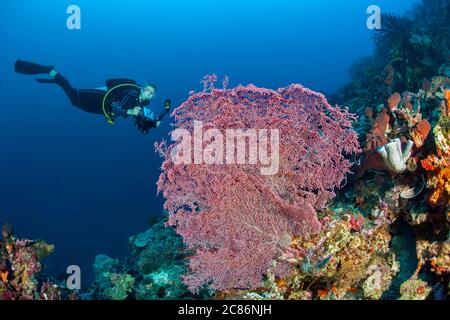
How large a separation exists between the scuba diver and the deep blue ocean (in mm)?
13934

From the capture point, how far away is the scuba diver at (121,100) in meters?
6.86

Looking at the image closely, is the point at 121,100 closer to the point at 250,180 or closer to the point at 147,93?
the point at 147,93

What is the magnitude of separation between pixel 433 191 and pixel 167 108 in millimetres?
4659

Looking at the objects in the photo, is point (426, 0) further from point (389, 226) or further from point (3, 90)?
point (3, 90)

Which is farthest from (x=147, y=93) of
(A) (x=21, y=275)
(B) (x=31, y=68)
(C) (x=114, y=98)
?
(B) (x=31, y=68)

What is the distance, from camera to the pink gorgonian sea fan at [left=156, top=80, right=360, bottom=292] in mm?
4422

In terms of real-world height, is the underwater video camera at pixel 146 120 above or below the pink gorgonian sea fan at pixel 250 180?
above

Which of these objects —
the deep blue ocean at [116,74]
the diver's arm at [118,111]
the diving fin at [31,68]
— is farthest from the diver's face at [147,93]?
the deep blue ocean at [116,74]

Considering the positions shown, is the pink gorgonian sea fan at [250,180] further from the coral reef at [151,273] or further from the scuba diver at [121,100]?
the scuba diver at [121,100]

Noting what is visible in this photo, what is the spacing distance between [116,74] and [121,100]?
98.7 metres

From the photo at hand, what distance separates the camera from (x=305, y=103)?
4.74m

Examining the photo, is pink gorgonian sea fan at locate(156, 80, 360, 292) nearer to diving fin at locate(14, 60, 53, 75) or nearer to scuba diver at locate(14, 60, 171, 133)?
scuba diver at locate(14, 60, 171, 133)

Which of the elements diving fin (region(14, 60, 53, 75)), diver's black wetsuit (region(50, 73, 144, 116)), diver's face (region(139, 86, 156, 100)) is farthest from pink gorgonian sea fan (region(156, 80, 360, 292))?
diving fin (region(14, 60, 53, 75))

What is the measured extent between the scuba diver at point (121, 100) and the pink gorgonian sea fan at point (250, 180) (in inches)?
84.7
